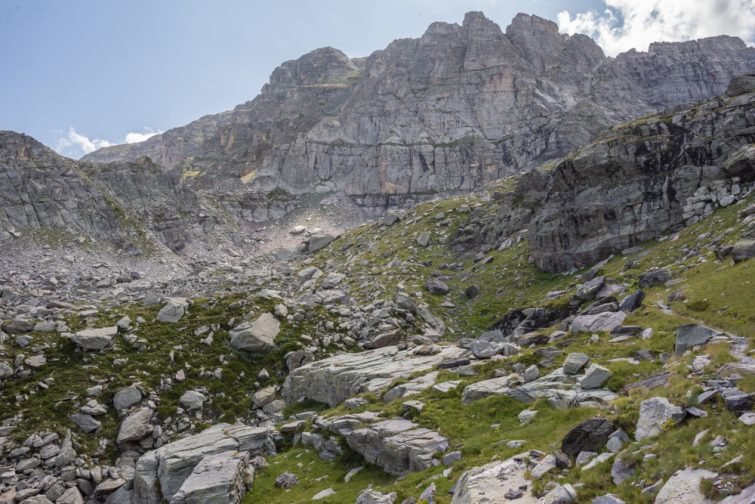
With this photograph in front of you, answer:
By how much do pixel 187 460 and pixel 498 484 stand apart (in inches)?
759

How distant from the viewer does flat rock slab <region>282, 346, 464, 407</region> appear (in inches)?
1288

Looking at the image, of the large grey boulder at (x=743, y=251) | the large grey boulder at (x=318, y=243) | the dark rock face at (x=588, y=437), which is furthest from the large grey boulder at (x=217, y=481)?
the large grey boulder at (x=318, y=243)

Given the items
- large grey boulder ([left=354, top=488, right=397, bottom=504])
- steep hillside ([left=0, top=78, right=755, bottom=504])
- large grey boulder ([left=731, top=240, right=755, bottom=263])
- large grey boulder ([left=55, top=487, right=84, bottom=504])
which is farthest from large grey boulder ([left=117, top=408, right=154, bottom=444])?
large grey boulder ([left=731, top=240, right=755, bottom=263])

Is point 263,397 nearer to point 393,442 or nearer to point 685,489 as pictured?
point 393,442

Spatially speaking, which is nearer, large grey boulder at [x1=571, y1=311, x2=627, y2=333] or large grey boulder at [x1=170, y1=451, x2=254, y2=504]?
large grey boulder at [x1=170, y1=451, x2=254, y2=504]

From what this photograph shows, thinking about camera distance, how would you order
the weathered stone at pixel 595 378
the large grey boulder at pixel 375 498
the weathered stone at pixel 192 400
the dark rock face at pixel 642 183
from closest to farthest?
the large grey boulder at pixel 375 498 → the weathered stone at pixel 595 378 → the weathered stone at pixel 192 400 → the dark rock face at pixel 642 183

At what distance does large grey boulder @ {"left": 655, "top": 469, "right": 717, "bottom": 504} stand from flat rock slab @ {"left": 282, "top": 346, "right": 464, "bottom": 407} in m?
20.5

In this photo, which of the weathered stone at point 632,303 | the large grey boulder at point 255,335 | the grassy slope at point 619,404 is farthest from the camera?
the large grey boulder at point 255,335

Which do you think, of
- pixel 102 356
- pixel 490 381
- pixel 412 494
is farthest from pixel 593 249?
pixel 102 356

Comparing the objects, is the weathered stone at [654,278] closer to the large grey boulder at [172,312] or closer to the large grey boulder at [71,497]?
the large grey boulder at [172,312]

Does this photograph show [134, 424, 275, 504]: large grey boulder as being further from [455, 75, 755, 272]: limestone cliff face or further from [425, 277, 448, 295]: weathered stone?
[455, 75, 755, 272]: limestone cliff face

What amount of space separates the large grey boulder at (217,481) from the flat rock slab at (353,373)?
9.58 meters

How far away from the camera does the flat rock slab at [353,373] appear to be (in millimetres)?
32719

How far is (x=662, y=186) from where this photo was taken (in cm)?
5397
